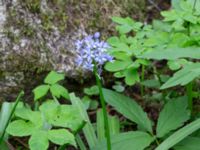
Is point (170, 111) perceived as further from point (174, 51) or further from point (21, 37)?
point (21, 37)

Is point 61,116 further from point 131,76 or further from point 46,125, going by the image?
point 131,76

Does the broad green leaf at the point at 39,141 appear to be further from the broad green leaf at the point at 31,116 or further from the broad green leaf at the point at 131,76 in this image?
the broad green leaf at the point at 131,76

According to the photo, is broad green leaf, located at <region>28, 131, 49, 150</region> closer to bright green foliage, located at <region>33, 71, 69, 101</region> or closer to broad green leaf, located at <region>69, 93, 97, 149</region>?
broad green leaf, located at <region>69, 93, 97, 149</region>

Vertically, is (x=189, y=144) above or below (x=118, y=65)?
below

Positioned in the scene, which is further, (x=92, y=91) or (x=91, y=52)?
(x=92, y=91)

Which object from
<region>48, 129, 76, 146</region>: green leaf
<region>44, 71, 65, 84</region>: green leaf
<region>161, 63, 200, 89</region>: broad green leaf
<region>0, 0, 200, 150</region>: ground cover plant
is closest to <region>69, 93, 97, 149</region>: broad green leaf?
<region>0, 0, 200, 150</region>: ground cover plant

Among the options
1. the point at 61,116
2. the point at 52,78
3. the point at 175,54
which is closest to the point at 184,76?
the point at 175,54

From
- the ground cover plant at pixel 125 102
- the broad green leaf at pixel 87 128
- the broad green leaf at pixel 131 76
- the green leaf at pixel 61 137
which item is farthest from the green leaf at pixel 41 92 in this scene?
the green leaf at pixel 61 137
